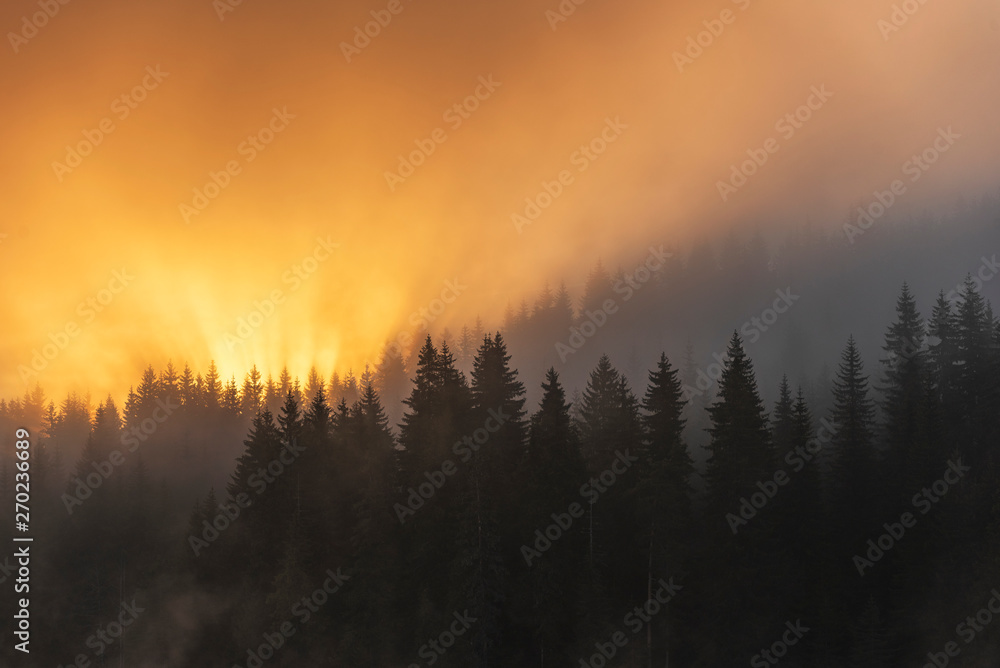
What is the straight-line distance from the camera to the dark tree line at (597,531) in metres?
56.6

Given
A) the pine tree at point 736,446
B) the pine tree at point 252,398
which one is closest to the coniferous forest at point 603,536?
the pine tree at point 736,446

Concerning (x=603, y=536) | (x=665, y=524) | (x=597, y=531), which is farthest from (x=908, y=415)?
(x=597, y=531)

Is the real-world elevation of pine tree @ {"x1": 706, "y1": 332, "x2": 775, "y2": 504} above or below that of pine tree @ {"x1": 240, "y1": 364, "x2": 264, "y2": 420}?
below

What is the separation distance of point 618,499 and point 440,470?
47.8 feet

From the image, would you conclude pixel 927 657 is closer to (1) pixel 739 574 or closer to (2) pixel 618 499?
(1) pixel 739 574

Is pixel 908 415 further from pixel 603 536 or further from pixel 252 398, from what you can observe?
pixel 252 398

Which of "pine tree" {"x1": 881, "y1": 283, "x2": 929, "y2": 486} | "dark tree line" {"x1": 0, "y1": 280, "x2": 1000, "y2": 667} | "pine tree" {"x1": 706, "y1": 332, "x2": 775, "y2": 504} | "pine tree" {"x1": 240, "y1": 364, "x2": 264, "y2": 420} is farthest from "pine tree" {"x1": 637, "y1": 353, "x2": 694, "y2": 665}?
"pine tree" {"x1": 240, "y1": 364, "x2": 264, "y2": 420}

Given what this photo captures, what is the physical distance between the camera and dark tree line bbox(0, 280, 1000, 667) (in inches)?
2228

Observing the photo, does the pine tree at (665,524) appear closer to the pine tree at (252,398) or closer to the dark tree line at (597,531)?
the dark tree line at (597,531)

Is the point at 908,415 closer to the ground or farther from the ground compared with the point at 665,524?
farther from the ground

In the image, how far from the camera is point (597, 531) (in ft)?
201

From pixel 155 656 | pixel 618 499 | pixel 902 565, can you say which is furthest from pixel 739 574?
pixel 155 656

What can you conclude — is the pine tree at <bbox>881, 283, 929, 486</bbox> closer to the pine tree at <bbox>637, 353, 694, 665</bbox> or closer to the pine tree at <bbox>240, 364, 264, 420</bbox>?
the pine tree at <bbox>637, 353, 694, 665</bbox>

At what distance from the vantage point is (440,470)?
6325 centimetres
